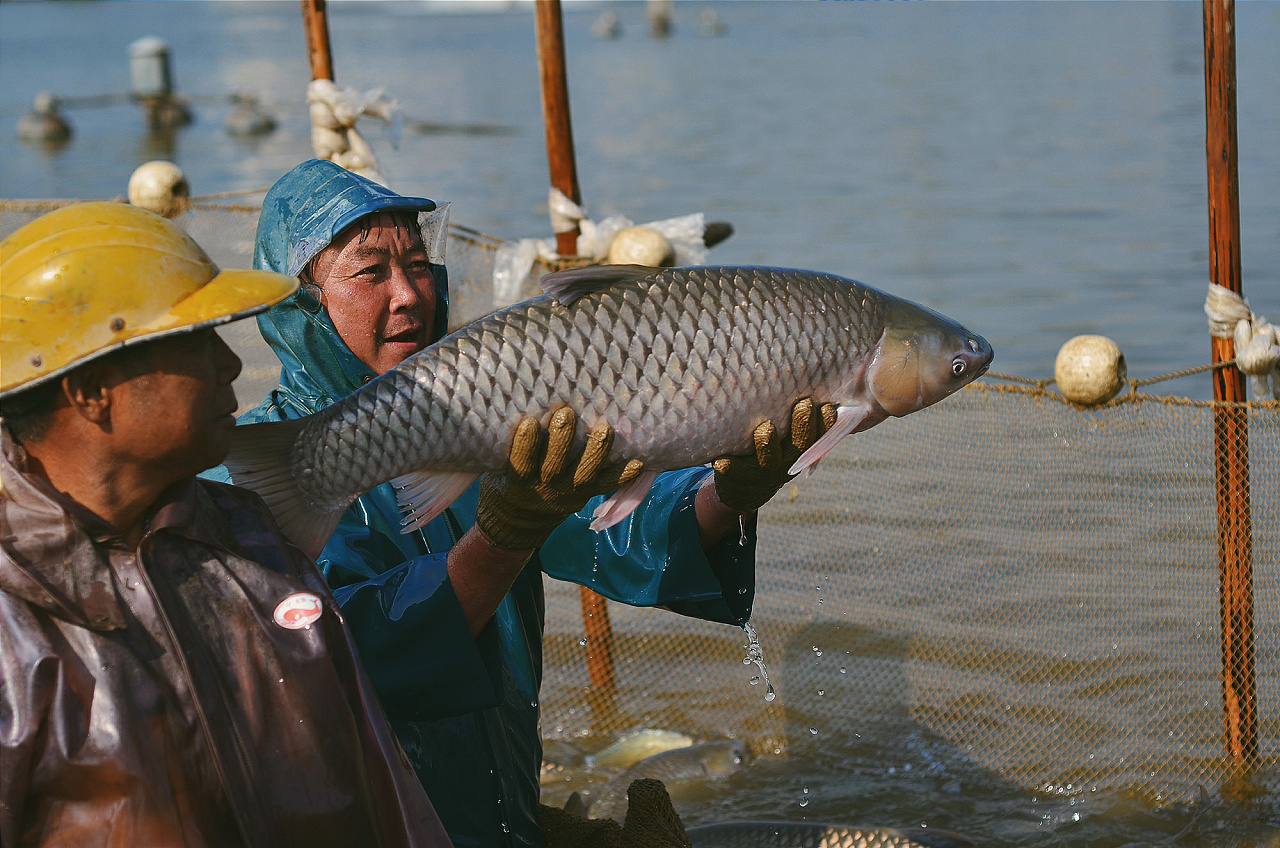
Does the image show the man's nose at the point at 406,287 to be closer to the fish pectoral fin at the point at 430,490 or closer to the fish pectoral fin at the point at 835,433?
the fish pectoral fin at the point at 430,490

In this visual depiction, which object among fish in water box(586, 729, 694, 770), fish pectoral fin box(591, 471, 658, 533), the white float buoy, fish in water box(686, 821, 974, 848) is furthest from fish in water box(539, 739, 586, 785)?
the white float buoy

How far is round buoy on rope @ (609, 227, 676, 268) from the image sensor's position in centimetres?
506

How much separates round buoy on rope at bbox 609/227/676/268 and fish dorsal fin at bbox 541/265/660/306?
2.67m

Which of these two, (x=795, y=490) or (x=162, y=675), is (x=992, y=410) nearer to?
(x=795, y=490)

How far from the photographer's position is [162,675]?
1845 millimetres

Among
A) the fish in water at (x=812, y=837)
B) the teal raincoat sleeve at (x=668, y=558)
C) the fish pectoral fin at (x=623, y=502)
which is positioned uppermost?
the fish pectoral fin at (x=623, y=502)

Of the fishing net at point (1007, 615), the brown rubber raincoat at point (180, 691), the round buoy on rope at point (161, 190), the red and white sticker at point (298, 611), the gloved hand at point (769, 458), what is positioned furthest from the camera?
the round buoy on rope at point (161, 190)

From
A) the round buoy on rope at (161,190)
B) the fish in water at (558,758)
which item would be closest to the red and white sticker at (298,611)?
the fish in water at (558,758)

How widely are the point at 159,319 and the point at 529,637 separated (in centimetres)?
145

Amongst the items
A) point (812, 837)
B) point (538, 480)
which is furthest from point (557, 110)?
point (538, 480)

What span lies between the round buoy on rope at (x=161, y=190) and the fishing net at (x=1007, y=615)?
1.45 meters

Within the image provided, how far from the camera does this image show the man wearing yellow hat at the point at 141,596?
5.78 ft

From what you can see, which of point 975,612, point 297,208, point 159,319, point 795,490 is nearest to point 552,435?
point 159,319

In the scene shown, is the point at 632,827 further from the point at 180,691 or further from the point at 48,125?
the point at 48,125
